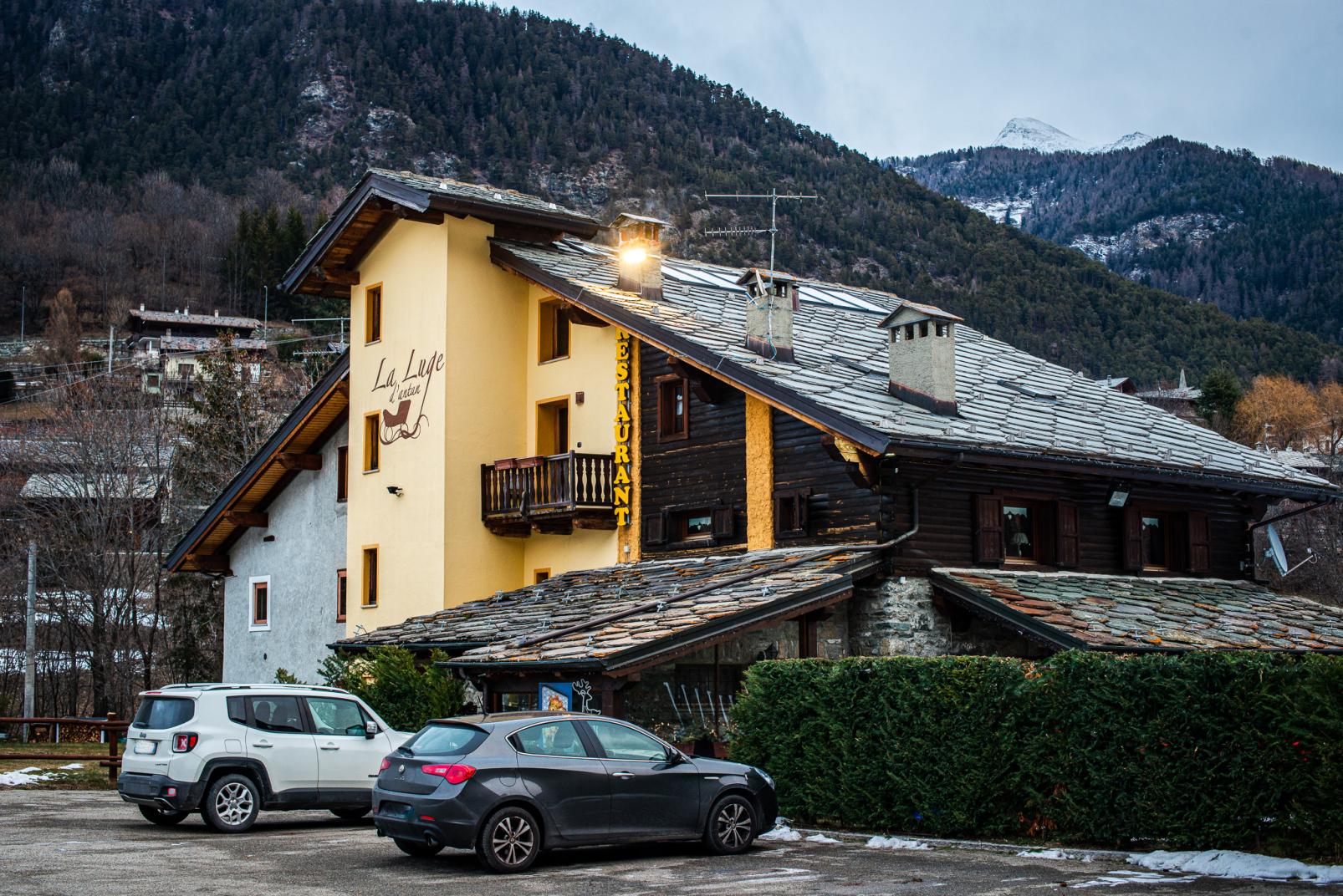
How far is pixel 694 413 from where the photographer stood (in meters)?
26.2

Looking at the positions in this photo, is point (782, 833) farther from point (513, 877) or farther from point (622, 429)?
point (622, 429)

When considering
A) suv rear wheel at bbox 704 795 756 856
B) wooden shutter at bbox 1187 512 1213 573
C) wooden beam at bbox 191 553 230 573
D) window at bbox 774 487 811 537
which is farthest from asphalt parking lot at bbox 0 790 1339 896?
wooden beam at bbox 191 553 230 573

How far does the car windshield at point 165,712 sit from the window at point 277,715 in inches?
29.8

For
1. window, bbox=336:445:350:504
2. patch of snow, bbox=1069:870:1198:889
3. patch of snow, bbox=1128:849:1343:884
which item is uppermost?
window, bbox=336:445:350:504

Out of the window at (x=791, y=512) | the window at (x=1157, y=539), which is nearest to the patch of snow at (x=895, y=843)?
the window at (x=791, y=512)

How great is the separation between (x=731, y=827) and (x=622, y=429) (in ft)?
43.0

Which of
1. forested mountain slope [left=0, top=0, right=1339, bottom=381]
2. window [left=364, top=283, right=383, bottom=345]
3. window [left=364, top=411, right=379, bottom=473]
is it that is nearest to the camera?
window [left=364, top=411, right=379, bottom=473]

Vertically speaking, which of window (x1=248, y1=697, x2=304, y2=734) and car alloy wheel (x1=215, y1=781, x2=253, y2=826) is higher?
window (x1=248, y1=697, x2=304, y2=734)

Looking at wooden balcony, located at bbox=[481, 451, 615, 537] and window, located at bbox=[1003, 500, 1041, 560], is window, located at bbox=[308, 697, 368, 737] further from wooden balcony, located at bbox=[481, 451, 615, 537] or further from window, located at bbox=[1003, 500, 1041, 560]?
window, located at bbox=[1003, 500, 1041, 560]

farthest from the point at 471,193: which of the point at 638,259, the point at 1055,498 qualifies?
the point at 1055,498

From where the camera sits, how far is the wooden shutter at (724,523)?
24984mm

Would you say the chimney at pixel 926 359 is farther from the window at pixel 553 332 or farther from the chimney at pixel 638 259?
the window at pixel 553 332

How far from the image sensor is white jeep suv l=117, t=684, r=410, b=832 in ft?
56.6

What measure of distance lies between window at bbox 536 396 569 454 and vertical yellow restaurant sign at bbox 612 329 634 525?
2267 millimetres
